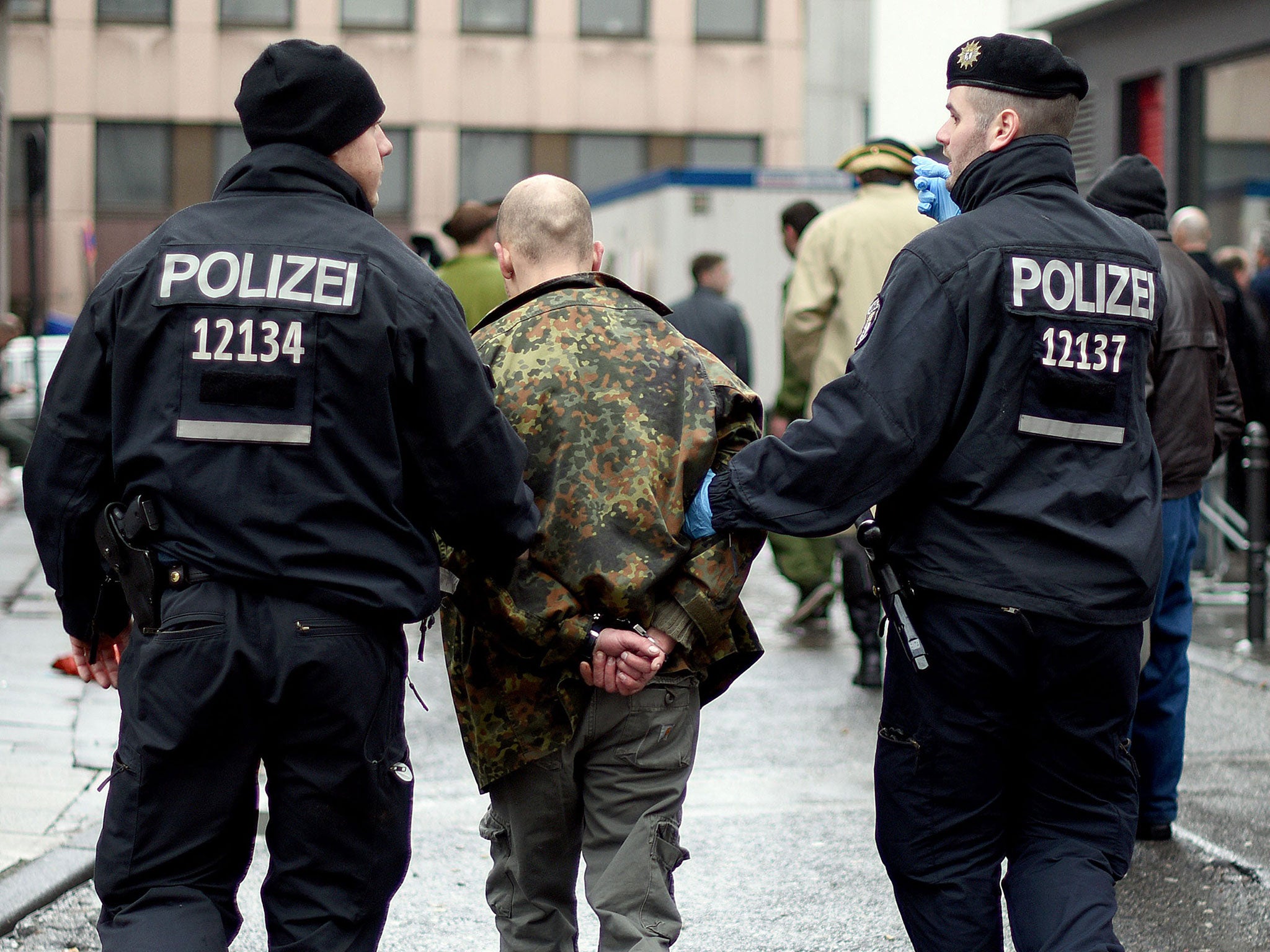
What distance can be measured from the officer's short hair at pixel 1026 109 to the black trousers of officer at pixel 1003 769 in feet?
3.12

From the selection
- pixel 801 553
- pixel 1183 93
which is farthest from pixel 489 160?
pixel 801 553

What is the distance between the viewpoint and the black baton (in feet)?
10.6

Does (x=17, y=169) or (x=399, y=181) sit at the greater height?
(x=17, y=169)

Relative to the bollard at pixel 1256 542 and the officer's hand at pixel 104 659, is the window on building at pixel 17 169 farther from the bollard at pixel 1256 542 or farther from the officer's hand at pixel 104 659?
the officer's hand at pixel 104 659

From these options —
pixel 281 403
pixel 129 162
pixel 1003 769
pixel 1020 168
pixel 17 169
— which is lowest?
pixel 1003 769

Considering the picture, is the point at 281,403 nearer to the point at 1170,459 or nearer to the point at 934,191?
the point at 934,191

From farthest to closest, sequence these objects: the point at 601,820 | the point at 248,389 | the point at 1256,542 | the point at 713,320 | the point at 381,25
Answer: the point at 381,25 → the point at 713,320 → the point at 1256,542 → the point at 601,820 → the point at 248,389

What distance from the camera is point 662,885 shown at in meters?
3.35

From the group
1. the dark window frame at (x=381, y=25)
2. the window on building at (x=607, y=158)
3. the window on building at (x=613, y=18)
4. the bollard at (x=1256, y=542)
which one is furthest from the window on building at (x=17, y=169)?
the bollard at (x=1256, y=542)

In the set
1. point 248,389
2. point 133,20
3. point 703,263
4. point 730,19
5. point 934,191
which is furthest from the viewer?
point 730,19

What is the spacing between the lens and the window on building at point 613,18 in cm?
3291

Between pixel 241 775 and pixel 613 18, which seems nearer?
pixel 241 775

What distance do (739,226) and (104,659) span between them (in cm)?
1387

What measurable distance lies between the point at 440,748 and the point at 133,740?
3.38 metres
